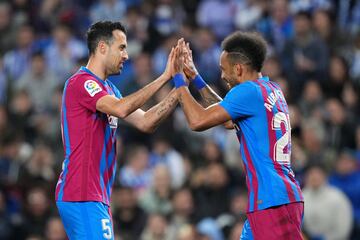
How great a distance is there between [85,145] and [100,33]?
3.49ft

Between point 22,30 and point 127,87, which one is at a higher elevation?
point 22,30

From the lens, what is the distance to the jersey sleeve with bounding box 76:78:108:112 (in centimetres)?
830

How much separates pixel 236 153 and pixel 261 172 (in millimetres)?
6260

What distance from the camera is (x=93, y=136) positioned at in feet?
27.2

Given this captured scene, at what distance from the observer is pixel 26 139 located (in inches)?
620

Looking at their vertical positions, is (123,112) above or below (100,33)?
below

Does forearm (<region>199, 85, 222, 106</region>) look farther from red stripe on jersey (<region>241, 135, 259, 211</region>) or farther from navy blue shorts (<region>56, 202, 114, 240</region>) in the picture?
navy blue shorts (<region>56, 202, 114, 240</region>)

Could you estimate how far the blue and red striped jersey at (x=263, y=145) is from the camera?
8.09 m

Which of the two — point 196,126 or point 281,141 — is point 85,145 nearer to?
point 196,126

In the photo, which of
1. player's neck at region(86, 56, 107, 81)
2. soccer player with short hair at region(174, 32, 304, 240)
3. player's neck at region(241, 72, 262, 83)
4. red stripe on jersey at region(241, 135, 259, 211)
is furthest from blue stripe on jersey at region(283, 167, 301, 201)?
player's neck at region(86, 56, 107, 81)

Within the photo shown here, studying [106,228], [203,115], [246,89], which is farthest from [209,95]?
[106,228]

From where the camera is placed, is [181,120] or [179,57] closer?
[179,57]

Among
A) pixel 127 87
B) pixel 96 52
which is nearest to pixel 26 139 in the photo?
pixel 127 87

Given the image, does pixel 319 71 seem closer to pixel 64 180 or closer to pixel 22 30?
pixel 22 30
